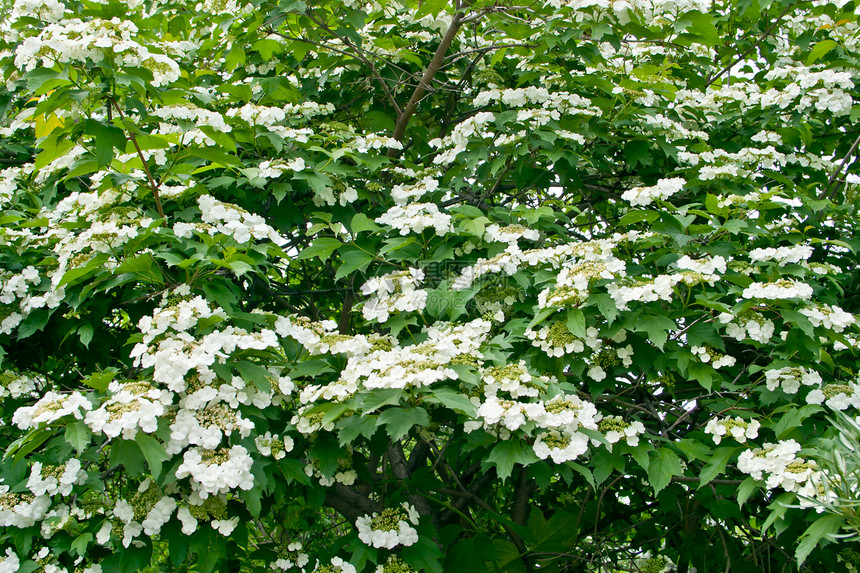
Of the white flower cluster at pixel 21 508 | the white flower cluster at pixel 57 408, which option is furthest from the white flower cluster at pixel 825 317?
the white flower cluster at pixel 21 508

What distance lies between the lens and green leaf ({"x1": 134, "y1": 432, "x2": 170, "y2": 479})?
1.91m

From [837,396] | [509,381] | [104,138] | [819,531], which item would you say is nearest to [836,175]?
[837,396]

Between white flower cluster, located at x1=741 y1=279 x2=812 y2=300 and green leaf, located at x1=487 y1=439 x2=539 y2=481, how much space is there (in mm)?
981

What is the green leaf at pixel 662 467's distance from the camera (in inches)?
89.6

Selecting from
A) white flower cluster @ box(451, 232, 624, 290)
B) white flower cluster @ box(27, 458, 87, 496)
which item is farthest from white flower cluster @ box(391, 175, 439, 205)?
white flower cluster @ box(27, 458, 87, 496)

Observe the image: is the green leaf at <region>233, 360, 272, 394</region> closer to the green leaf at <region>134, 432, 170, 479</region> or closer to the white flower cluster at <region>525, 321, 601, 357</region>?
the green leaf at <region>134, 432, 170, 479</region>

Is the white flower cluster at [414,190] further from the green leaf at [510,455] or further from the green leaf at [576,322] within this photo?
the green leaf at [510,455]

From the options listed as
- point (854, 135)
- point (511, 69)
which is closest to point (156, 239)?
point (511, 69)

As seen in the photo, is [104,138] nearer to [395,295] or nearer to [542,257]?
[395,295]

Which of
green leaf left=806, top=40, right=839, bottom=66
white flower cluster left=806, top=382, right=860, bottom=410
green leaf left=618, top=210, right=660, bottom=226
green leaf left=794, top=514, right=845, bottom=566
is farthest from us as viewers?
green leaf left=806, top=40, right=839, bottom=66

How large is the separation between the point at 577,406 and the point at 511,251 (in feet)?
2.59

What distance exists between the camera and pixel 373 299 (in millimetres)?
2773

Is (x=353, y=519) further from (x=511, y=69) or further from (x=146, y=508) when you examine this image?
(x=511, y=69)

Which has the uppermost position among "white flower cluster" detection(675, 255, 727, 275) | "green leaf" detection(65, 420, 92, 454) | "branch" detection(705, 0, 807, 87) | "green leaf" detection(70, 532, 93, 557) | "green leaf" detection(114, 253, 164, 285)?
"branch" detection(705, 0, 807, 87)
